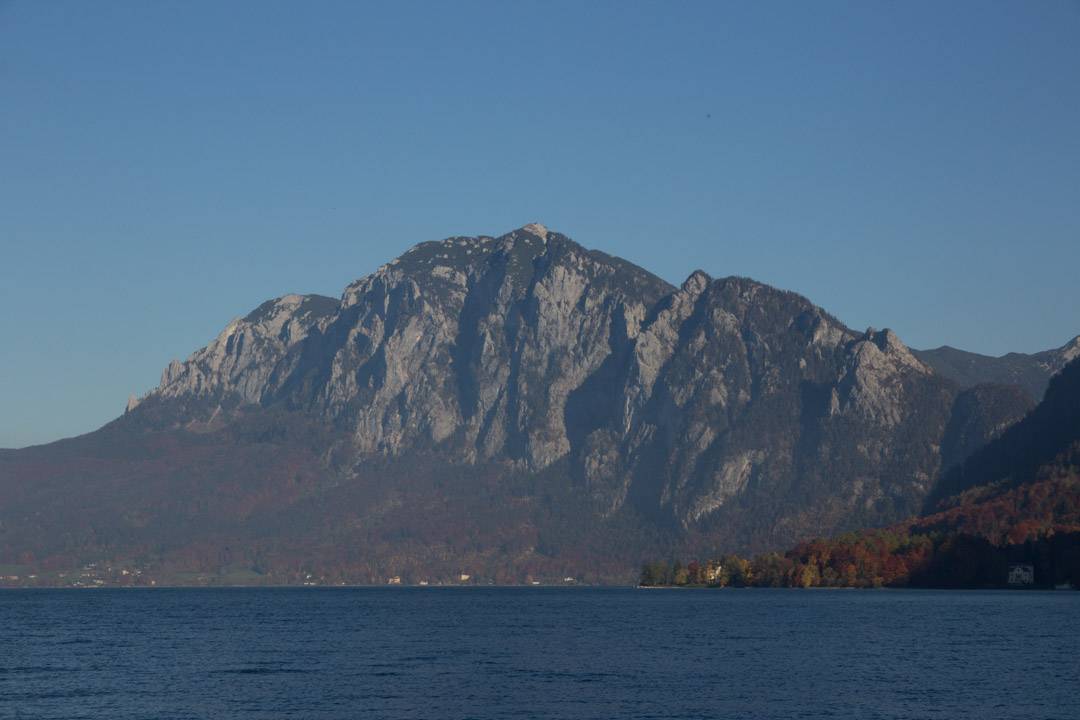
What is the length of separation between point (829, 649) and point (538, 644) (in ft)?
105

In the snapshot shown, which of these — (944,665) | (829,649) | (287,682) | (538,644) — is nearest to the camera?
(287,682)

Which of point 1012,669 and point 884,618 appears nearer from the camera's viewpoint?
point 1012,669

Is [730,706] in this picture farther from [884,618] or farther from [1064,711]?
[884,618]

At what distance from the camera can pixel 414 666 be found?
133125mm

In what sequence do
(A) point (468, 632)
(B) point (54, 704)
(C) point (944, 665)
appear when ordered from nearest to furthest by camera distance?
1. (B) point (54, 704)
2. (C) point (944, 665)
3. (A) point (468, 632)

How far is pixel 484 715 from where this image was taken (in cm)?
9956

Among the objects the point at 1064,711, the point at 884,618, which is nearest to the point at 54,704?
the point at 1064,711

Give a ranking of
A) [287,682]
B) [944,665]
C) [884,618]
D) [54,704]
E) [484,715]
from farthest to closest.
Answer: [884,618] → [944,665] → [287,682] → [54,704] → [484,715]

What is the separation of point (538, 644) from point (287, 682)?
45.0 metres

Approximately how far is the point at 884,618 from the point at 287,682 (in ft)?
340

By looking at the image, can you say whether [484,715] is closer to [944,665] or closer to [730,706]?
[730,706]

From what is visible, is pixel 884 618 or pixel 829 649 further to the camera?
pixel 884 618

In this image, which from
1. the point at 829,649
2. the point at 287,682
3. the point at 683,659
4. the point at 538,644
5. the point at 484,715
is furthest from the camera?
the point at 538,644

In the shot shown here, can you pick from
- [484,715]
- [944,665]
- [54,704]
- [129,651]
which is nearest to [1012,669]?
[944,665]
